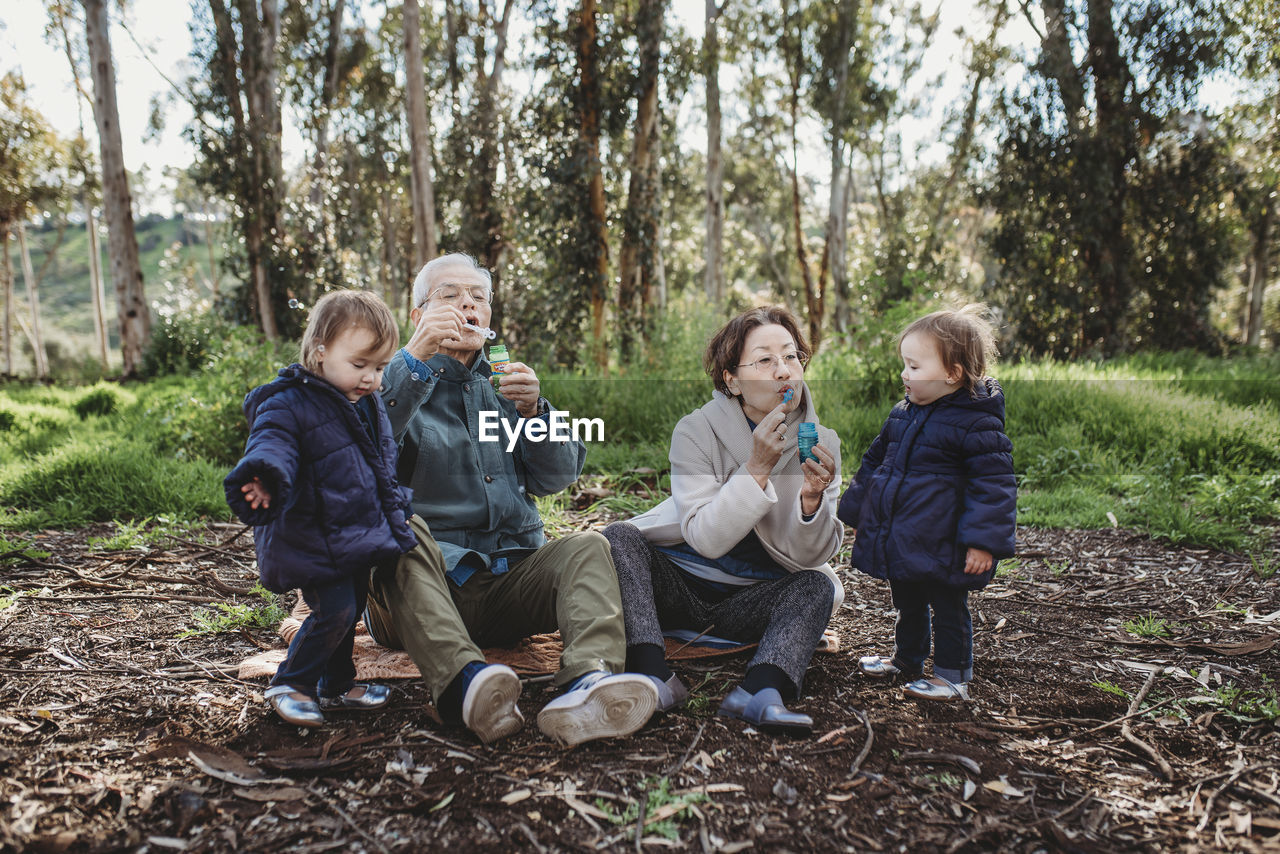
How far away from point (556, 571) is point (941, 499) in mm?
1172

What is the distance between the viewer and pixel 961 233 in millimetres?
31484

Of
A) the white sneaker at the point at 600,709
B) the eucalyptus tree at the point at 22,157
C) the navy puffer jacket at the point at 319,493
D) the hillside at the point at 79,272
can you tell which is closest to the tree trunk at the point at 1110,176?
the white sneaker at the point at 600,709

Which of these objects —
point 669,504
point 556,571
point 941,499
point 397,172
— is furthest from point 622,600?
point 397,172

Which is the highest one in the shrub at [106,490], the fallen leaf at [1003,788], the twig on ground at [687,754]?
the shrub at [106,490]

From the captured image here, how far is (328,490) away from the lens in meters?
2.07

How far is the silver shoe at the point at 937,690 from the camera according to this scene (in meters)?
2.40

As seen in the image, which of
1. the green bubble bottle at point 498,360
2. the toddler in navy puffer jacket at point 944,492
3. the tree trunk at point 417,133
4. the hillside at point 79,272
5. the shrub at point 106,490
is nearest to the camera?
the toddler in navy puffer jacket at point 944,492

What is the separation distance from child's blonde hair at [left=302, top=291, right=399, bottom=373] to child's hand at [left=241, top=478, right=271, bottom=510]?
1.33ft

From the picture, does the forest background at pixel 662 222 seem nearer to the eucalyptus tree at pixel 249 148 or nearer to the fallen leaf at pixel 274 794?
the eucalyptus tree at pixel 249 148

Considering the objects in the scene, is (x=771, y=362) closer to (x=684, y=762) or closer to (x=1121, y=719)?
(x=684, y=762)

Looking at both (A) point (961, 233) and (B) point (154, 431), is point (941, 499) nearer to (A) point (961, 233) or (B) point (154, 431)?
(B) point (154, 431)

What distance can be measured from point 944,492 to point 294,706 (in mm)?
1926

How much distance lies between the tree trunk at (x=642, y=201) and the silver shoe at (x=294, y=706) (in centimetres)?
657

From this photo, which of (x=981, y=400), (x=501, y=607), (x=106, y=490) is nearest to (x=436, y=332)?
(x=501, y=607)
